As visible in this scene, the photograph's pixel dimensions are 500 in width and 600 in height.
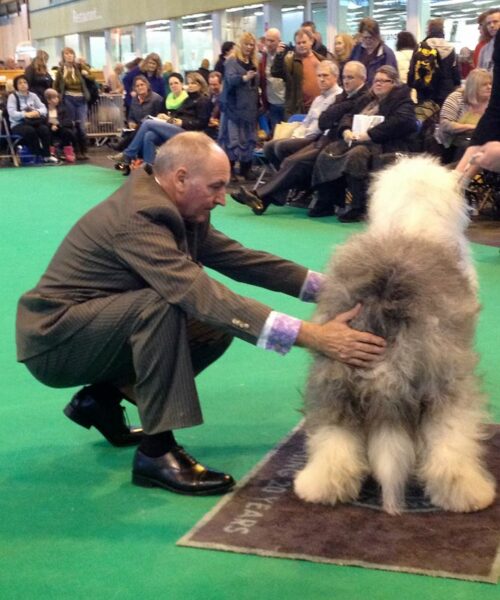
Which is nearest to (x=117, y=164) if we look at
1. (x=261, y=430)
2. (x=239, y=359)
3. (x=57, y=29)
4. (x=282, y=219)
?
(x=282, y=219)

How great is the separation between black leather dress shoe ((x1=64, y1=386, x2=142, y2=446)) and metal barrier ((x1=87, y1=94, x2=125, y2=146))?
14.1 m

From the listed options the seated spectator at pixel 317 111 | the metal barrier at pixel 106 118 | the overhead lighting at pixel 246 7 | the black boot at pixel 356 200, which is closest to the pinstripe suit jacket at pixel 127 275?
the black boot at pixel 356 200

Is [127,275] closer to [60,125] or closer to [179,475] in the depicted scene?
[179,475]

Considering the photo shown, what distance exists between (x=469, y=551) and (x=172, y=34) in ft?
70.8

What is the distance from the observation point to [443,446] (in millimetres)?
2295

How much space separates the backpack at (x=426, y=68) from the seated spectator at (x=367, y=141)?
0.98 meters

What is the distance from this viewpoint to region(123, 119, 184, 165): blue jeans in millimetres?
10859

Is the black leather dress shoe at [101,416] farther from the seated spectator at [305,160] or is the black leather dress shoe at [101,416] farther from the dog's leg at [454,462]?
the seated spectator at [305,160]

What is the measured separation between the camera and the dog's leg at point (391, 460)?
2.30 meters

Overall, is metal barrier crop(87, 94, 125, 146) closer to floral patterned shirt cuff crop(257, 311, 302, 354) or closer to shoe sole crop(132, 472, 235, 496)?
shoe sole crop(132, 472, 235, 496)

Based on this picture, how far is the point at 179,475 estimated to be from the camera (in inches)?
101

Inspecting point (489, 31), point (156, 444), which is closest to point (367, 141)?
point (489, 31)

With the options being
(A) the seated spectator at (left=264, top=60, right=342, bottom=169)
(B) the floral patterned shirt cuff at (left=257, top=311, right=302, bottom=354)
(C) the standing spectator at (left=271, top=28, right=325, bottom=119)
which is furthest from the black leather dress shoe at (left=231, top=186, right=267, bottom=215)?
(B) the floral patterned shirt cuff at (left=257, top=311, right=302, bottom=354)

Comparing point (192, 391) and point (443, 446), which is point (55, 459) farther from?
point (443, 446)
